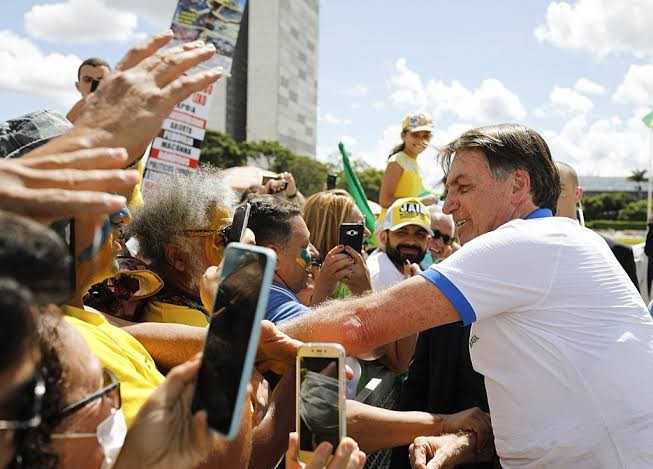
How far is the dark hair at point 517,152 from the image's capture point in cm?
254

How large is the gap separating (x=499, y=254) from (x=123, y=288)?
142 cm

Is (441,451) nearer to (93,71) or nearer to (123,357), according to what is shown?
(123,357)

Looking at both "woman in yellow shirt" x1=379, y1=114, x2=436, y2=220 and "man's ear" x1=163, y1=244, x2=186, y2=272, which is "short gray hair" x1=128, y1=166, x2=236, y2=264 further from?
"woman in yellow shirt" x1=379, y1=114, x2=436, y2=220

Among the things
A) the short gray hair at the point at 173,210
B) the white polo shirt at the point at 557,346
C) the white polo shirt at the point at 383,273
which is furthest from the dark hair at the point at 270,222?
the white polo shirt at the point at 383,273

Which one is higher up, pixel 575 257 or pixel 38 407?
pixel 575 257

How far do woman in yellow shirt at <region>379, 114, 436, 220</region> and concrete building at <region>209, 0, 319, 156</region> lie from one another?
76.0m

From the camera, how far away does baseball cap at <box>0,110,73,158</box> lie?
1.79 meters

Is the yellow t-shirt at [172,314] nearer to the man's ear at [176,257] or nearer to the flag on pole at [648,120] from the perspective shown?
the man's ear at [176,257]

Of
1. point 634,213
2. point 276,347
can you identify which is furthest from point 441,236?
point 634,213

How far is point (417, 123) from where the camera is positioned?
669 centimetres

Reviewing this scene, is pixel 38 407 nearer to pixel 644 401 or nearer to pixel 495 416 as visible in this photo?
pixel 495 416

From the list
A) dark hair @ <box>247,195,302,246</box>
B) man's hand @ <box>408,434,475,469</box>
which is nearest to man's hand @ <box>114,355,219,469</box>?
man's hand @ <box>408,434,475,469</box>

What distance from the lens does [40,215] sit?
1.11 meters

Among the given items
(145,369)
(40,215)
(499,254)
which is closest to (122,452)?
(40,215)
